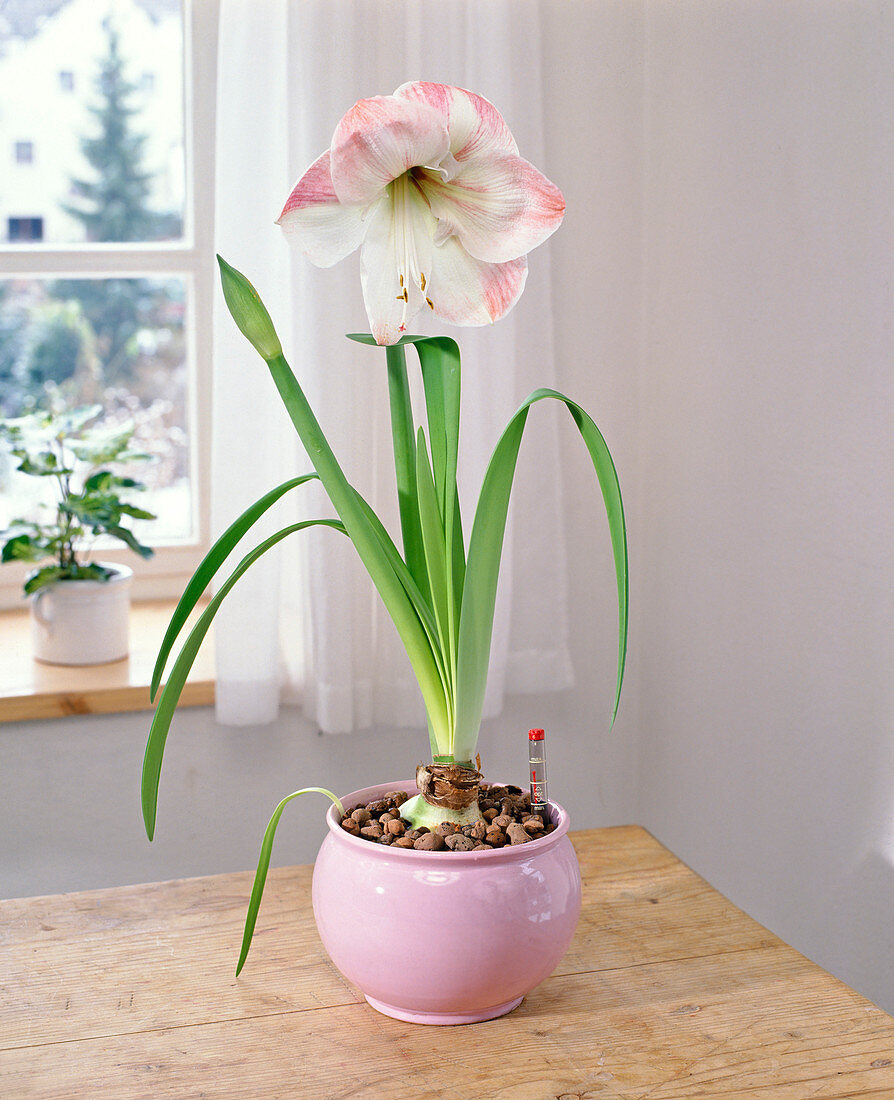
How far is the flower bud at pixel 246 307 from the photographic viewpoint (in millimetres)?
739

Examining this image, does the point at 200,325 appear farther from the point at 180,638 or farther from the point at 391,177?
the point at 391,177

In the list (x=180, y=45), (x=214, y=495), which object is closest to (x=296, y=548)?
(x=214, y=495)

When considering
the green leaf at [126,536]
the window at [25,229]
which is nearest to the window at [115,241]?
the window at [25,229]

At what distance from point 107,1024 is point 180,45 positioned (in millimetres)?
1566

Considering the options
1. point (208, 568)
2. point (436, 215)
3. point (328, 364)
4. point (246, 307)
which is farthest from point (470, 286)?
point (328, 364)

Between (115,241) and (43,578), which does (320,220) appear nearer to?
(43,578)

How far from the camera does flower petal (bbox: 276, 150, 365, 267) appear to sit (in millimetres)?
713

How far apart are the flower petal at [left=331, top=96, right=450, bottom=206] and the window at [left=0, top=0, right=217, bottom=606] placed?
3.79 ft

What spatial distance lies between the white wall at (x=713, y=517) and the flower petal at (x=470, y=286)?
0.60 metres

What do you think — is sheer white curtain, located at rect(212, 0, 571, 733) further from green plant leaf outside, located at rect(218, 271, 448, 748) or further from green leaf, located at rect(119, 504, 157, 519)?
green plant leaf outside, located at rect(218, 271, 448, 748)

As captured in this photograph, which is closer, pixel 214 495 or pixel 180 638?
pixel 214 495

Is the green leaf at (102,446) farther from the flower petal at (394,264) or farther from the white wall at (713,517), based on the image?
the flower petal at (394,264)

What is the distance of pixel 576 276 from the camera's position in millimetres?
1695

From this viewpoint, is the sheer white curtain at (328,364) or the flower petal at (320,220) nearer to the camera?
the flower petal at (320,220)
